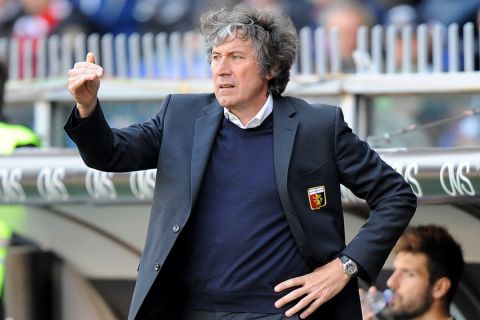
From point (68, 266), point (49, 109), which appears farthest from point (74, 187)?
point (49, 109)

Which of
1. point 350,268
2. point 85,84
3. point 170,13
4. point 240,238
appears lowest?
point 350,268

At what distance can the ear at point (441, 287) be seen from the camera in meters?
4.60

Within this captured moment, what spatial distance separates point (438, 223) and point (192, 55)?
2.49 m

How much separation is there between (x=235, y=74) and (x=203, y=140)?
0.23m

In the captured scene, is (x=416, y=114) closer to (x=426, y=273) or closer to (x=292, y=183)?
(x=426, y=273)

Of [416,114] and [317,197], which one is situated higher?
[416,114]

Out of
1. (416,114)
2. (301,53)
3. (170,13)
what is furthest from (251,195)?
(170,13)

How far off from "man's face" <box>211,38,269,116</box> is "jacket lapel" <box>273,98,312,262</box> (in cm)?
12

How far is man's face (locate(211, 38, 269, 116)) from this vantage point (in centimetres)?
351

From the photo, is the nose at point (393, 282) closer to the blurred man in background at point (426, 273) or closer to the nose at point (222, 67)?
the blurred man in background at point (426, 273)

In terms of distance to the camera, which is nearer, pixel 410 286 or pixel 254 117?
pixel 254 117

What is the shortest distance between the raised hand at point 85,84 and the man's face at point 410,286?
5.97ft

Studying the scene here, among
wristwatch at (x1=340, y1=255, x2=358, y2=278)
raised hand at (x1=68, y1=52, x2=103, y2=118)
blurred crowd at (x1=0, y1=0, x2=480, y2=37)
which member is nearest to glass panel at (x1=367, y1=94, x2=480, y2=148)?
blurred crowd at (x1=0, y1=0, x2=480, y2=37)

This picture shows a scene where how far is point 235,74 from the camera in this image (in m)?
3.53
